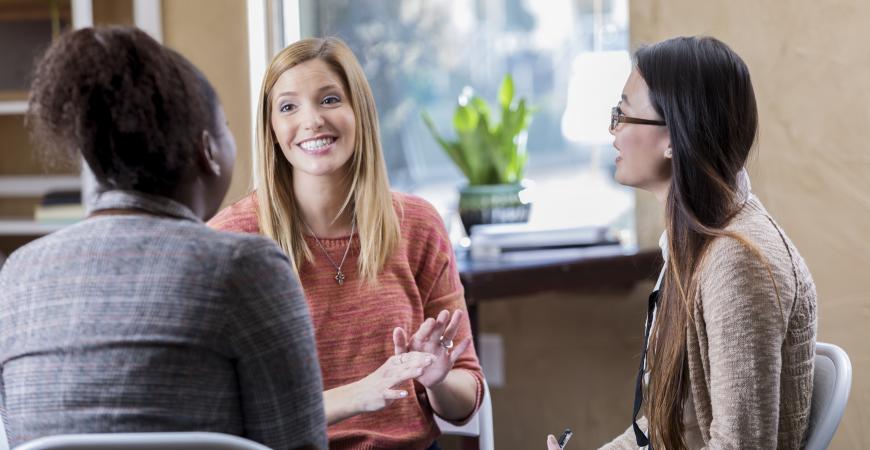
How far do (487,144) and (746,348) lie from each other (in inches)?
65.1

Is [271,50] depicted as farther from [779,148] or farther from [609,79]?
[779,148]

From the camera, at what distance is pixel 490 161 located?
2.90m

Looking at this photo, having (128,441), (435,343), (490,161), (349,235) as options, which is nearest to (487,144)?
(490,161)

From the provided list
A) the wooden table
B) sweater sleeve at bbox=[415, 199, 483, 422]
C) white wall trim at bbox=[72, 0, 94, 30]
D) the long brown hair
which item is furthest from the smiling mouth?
white wall trim at bbox=[72, 0, 94, 30]

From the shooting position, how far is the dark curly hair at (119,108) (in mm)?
1080

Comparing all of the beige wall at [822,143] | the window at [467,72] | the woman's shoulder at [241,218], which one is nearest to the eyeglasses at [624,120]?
the woman's shoulder at [241,218]

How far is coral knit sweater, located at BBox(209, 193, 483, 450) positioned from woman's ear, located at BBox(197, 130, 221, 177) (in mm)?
631

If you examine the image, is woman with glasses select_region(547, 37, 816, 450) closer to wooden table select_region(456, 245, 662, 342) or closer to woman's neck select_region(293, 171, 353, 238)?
woman's neck select_region(293, 171, 353, 238)

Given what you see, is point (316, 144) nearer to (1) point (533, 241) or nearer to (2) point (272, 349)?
(2) point (272, 349)

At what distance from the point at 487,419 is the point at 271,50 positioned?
5.72 ft

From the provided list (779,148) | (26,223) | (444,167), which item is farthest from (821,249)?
(26,223)

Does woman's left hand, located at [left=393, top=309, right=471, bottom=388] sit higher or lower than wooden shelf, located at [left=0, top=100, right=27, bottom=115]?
lower

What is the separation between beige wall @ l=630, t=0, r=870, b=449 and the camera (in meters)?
2.38

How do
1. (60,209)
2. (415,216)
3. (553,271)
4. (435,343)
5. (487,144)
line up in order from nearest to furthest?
(435,343) < (415,216) < (553,271) < (487,144) < (60,209)
